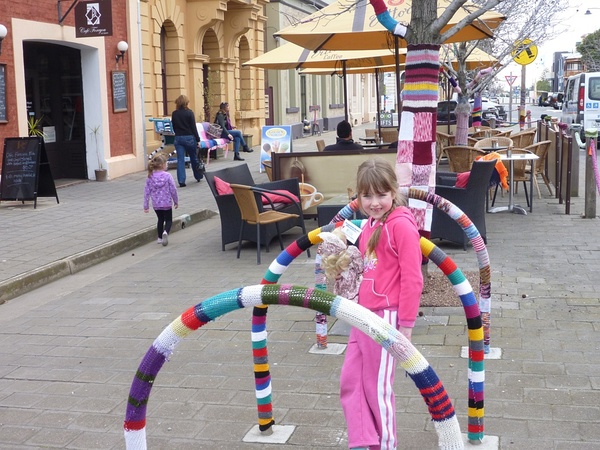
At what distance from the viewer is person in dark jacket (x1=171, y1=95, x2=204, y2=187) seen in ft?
51.5

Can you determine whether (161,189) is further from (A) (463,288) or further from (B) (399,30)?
(A) (463,288)

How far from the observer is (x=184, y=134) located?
15875mm

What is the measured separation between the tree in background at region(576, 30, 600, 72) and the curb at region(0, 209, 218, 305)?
124 ft

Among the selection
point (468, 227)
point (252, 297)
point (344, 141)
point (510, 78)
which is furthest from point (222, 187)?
point (510, 78)

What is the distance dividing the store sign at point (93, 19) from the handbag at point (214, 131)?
6598mm

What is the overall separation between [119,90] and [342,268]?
15.2 metres

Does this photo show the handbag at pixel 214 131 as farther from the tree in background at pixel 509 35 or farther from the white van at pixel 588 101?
the white van at pixel 588 101

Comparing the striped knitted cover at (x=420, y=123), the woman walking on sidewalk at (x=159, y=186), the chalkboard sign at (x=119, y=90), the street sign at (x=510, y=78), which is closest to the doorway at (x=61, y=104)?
the chalkboard sign at (x=119, y=90)

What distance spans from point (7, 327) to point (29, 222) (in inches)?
190

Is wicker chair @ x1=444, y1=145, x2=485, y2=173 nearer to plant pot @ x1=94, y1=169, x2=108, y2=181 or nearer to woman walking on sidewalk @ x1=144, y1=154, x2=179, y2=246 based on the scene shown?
woman walking on sidewalk @ x1=144, y1=154, x2=179, y2=246

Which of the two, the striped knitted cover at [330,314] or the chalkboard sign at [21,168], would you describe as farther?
the chalkboard sign at [21,168]

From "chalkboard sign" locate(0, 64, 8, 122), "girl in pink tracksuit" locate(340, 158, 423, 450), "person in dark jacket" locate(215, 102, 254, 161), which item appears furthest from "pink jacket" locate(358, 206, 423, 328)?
"person in dark jacket" locate(215, 102, 254, 161)

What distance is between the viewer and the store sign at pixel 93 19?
14949mm

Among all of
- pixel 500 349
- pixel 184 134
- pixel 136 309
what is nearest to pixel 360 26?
pixel 136 309
